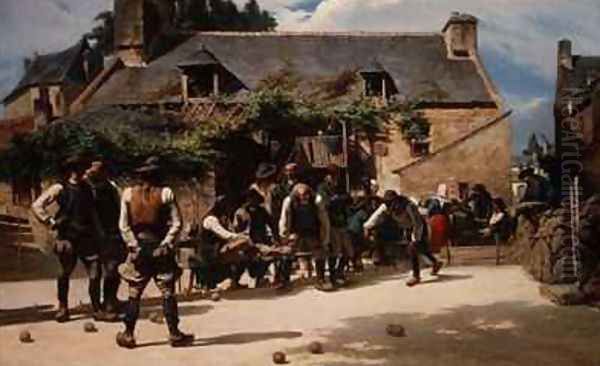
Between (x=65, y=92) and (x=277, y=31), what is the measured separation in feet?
2.65

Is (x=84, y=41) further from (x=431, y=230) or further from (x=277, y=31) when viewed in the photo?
(x=431, y=230)

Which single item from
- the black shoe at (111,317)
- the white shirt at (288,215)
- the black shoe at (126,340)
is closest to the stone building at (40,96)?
the black shoe at (111,317)

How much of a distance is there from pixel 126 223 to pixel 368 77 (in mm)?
1074

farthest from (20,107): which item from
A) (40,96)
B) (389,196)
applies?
(389,196)

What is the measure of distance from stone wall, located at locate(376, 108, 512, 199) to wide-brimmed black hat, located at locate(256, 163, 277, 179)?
0.39 metres

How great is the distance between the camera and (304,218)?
130 inches

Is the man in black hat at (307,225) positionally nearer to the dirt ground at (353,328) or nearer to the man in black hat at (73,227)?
the dirt ground at (353,328)

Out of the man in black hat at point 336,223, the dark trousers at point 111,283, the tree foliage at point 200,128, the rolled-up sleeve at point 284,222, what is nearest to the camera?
the tree foliage at point 200,128

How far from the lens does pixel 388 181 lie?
3.13 metres

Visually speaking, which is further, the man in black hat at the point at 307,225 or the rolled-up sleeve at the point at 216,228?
the man in black hat at the point at 307,225

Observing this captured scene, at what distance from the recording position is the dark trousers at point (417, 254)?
320 cm

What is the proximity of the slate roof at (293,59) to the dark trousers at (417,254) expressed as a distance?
0.58 m

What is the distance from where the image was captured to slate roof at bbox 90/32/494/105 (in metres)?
3.03

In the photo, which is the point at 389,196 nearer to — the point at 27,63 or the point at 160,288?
the point at 160,288
